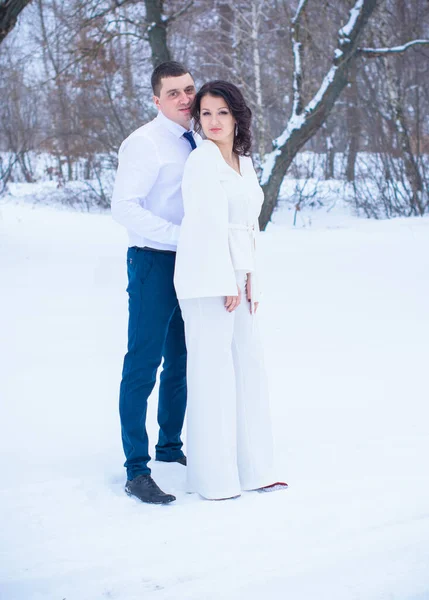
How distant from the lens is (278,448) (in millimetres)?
3562

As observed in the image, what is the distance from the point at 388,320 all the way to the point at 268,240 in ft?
14.2

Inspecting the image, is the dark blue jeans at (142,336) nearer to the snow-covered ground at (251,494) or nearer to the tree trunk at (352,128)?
the snow-covered ground at (251,494)

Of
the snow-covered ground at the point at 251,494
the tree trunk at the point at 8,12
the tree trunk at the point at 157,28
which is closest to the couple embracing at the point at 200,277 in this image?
the snow-covered ground at the point at 251,494

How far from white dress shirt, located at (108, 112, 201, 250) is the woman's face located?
0.59 feet

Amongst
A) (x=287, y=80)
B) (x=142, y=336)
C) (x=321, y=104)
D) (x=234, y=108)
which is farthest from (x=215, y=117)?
(x=287, y=80)

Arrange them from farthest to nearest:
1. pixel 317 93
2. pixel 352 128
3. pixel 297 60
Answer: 1. pixel 352 128
2. pixel 297 60
3. pixel 317 93

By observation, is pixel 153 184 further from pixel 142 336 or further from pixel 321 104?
pixel 321 104

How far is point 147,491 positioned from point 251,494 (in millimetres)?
428

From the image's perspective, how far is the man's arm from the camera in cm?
290

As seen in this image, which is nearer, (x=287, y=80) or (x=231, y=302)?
(x=231, y=302)

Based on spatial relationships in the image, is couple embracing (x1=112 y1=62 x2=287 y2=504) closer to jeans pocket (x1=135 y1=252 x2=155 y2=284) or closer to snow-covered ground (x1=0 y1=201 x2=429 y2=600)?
jeans pocket (x1=135 y1=252 x2=155 y2=284)

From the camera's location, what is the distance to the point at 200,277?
9.30 ft

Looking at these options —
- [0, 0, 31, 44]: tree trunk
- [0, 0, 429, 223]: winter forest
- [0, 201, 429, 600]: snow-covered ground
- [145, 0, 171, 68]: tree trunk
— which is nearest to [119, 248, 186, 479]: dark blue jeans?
[0, 201, 429, 600]: snow-covered ground

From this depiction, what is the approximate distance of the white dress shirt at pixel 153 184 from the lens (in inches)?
115
